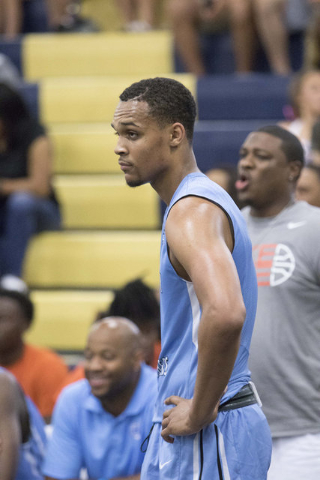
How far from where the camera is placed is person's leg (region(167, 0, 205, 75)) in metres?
6.36

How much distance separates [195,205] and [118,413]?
1.61 m

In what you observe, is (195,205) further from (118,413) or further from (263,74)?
(263,74)

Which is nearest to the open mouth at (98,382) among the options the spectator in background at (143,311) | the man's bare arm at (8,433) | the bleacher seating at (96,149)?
the man's bare arm at (8,433)

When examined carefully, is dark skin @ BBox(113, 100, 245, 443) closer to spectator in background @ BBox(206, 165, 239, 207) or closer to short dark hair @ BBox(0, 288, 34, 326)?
spectator in background @ BBox(206, 165, 239, 207)

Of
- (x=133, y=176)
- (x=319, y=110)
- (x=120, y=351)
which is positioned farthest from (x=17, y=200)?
(x=133, y=176)

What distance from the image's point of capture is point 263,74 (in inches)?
254

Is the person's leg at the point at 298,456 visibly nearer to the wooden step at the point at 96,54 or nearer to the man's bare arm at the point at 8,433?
the man's bare arm at the point at 8,433

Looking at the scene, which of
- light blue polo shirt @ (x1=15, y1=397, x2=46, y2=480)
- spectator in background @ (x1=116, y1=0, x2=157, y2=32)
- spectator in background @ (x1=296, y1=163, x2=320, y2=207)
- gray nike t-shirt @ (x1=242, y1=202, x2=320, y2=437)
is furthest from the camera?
spectator in background @ (x1=116, y1=0, x2=157, y2=32)

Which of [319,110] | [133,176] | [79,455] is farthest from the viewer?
[319,110]

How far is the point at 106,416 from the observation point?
3.31 meters

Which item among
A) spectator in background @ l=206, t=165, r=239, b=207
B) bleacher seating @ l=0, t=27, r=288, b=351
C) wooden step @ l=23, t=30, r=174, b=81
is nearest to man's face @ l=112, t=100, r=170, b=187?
spectator in background @ l=206, t=165, r=239, b=207

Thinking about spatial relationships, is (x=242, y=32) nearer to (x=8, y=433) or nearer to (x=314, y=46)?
(x=314, y=46)

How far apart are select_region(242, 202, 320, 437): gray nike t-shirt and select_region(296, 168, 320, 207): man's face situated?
95 centimetres

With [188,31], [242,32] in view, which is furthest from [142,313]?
[188,31]
